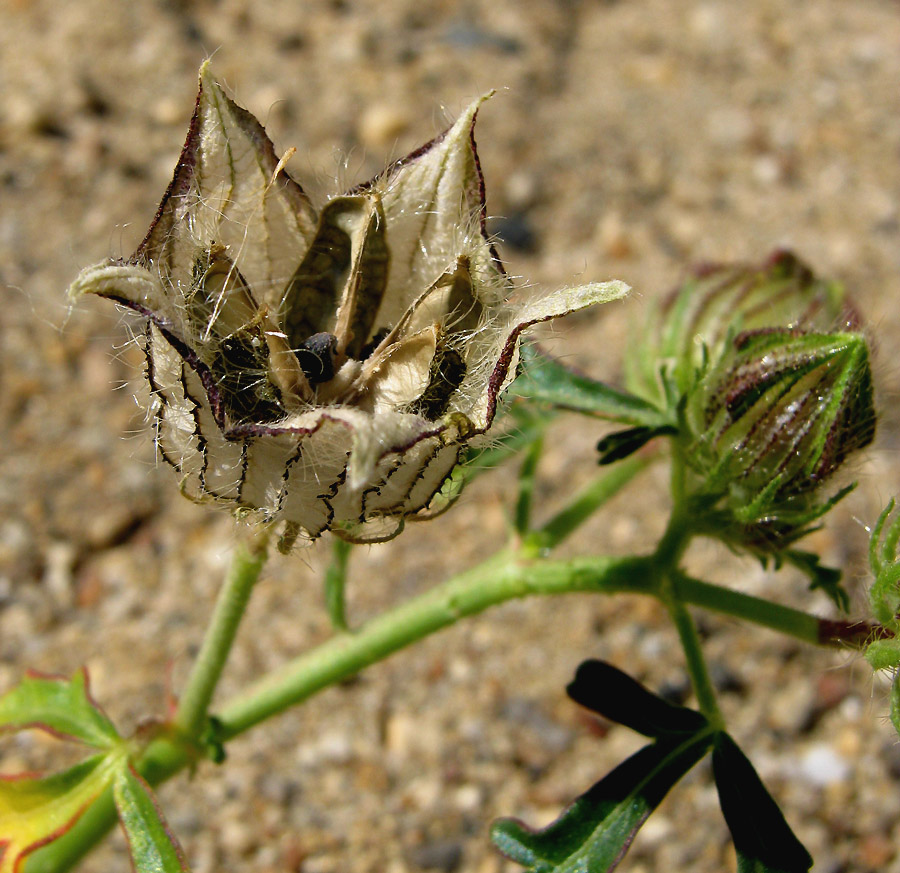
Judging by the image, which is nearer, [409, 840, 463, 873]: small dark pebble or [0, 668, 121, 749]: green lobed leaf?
[0, 668, 121, 749]: green lobed leaf

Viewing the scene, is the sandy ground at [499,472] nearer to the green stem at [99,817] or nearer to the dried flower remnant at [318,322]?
the dried flower remnant at [318,322]

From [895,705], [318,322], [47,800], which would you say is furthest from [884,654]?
[47,800]

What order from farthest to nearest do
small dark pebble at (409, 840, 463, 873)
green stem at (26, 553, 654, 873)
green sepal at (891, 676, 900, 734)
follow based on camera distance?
small dark pebble at (409, 840, 463, 873) < green stem at (26, 553, 654, 873) < green sepal at (891, 676, 900, 734)

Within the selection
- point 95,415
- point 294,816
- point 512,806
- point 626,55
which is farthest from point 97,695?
point 626,55

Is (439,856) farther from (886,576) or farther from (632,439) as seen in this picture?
(886,576)

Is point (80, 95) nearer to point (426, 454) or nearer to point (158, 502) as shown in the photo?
point (158, 502)

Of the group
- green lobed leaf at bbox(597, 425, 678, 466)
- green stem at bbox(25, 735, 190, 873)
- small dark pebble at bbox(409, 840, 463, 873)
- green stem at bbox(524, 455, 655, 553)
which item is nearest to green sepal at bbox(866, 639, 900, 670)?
green lobed leaf at bbox(597, 425, 678, 466)

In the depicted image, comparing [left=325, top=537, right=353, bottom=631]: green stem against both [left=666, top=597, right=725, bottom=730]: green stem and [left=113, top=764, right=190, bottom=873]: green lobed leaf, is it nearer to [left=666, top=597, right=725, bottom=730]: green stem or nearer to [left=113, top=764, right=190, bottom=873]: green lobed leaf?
[left=113, top=764, right=190, bottom=873]: green lobed leaf

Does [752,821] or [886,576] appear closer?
[886,576]
